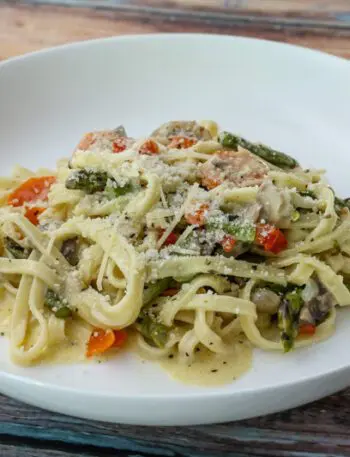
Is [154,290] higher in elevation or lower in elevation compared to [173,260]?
lower

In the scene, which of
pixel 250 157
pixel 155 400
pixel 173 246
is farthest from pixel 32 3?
pixel 155 400

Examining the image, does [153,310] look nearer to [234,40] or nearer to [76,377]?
[76,377]

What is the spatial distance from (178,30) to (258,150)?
6.71 ft

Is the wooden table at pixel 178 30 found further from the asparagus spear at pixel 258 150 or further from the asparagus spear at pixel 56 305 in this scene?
the asparagus spear at pixel 258 150

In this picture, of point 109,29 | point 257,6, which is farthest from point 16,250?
point 257,6

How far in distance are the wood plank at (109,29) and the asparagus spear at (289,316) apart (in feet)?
9.03

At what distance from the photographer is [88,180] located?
315 centimetres

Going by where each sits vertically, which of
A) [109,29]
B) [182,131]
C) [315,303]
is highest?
Result: [109,29]

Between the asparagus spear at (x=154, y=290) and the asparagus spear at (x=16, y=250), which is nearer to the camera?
the asparagus spear at (x=154, y=290)

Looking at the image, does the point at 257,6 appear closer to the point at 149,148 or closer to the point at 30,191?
the point at 149,148

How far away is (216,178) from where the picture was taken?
10.2ft

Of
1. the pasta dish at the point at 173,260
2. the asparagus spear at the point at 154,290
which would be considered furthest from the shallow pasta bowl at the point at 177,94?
the asparagus spear at the point at 154,290

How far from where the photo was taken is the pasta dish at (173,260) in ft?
8.91

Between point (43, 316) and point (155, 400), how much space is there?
0.75 meters
